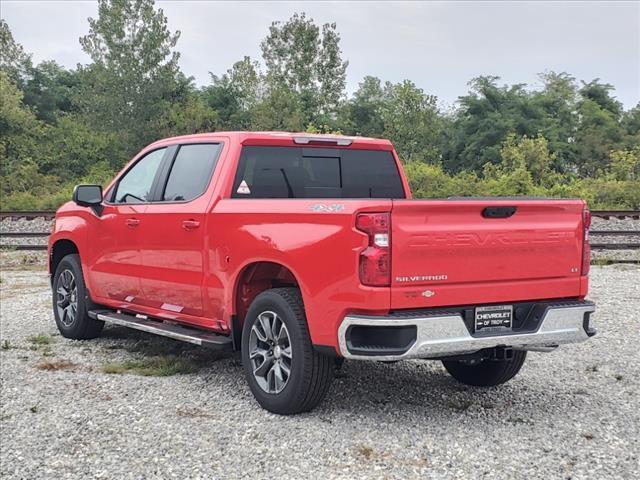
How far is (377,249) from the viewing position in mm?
4652

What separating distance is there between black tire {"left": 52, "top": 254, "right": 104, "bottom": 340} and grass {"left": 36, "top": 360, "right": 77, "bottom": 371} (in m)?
0.92

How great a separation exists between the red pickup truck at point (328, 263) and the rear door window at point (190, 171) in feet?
0.05

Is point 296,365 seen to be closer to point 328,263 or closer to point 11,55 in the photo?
point 328,263

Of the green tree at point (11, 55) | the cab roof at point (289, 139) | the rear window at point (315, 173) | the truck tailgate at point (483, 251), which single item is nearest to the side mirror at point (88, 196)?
the cab roof at point (289, 139)

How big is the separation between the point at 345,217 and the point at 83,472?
2045 millimetres

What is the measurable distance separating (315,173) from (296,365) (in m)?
1.85

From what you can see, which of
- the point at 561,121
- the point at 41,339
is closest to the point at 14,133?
the point at 561,121

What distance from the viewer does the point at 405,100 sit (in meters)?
51.2

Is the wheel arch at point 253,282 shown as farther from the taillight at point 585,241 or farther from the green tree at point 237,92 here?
the green tree at point 237,92

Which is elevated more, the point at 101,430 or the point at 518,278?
the point at 518,278

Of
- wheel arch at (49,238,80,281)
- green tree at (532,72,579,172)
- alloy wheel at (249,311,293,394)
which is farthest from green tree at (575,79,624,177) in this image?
alloy wheel at (249,311,293,394)

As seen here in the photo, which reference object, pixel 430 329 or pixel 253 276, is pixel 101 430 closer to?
pixel 253 276

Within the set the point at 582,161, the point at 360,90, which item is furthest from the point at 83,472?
the point at 360,90

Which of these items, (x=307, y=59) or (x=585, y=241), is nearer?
(x=585, y=241)
